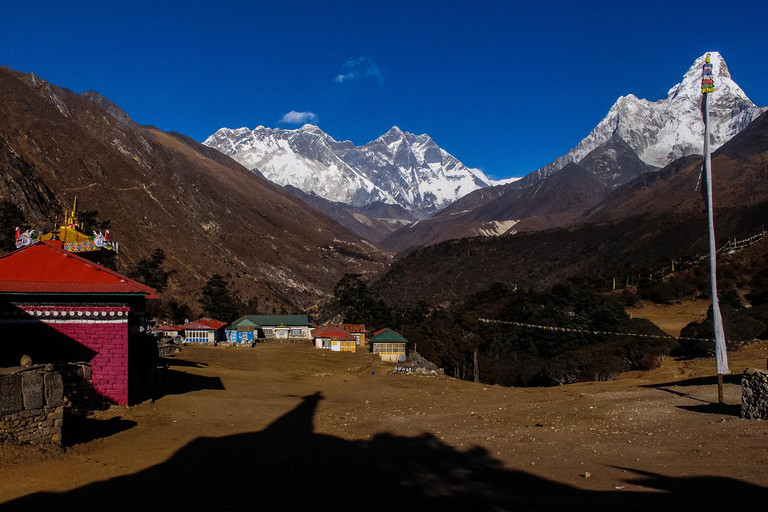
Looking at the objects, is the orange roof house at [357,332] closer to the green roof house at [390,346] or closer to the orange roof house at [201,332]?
the orange roof house at [201,332]

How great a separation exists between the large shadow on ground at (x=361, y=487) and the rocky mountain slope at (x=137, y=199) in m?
54.5

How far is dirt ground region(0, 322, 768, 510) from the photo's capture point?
28.2ft

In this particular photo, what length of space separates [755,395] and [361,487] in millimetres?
8867

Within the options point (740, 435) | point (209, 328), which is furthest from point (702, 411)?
point (209, 328)

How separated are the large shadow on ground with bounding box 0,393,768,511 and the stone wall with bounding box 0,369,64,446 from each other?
205 cm

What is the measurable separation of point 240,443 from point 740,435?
1017 cm

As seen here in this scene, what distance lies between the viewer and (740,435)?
11875 millimetres

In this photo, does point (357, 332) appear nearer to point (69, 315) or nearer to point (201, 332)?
point (201, 332)

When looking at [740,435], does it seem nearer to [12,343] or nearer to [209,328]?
[12,343]

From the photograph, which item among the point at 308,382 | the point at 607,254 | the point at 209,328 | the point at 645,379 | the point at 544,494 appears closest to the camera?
the point at 544,494

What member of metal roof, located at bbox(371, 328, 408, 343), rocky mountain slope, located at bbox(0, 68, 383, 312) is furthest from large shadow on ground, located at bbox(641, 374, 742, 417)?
rocky mountain slope, located at bbox(0, 68, 383, 312)

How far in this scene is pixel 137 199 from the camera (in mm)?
107750

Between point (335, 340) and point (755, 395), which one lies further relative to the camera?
point (335, 340)

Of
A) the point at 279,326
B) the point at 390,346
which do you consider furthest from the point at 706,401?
the point at 279,326
